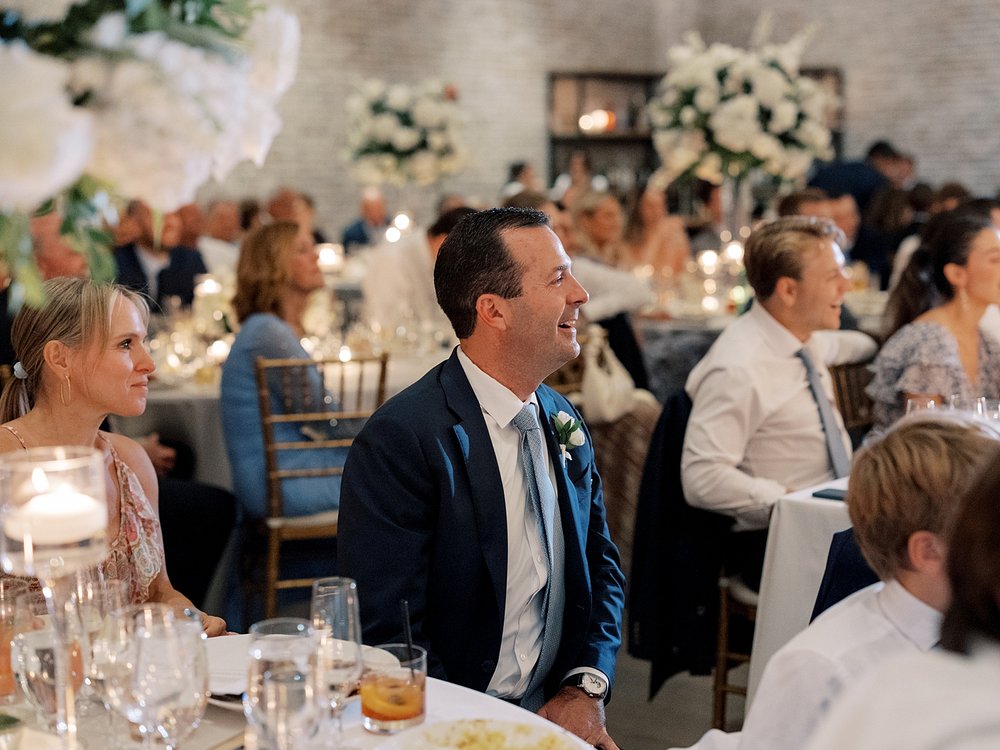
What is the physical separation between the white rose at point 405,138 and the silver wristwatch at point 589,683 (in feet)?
20.7

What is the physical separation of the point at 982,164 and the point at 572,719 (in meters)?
9.99

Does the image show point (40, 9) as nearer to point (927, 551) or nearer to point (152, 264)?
point (927, 551)

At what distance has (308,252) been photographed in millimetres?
4449

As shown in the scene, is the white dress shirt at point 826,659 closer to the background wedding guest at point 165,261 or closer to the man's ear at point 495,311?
the man's ear at point 495,311

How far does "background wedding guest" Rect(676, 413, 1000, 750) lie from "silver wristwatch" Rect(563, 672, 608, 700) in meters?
0.67

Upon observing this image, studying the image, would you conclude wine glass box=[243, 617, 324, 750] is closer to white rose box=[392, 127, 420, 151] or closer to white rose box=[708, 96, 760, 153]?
white rose box=[708, 96, 760, 153]

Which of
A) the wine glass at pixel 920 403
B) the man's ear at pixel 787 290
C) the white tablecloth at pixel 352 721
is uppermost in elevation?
the man's ear at pixel 787 290

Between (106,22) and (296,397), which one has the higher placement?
(106,22)

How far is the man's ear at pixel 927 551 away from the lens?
5.21 ft

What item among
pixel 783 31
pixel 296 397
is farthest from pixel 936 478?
pixel 783 31

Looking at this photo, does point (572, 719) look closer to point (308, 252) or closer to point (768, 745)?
point (768, 745)

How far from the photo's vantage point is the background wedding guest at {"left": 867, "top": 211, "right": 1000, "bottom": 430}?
354 centimetres

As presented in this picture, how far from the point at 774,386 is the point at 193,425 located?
2326mm

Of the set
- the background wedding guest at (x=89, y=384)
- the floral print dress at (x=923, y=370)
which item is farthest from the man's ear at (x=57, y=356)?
the floral print dress at (x=923, y=370)
